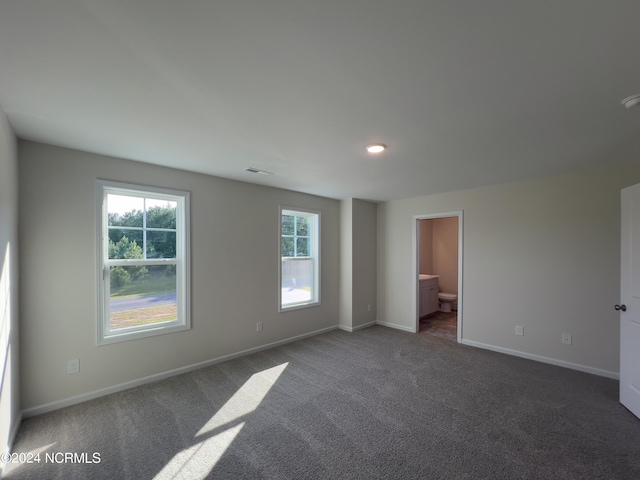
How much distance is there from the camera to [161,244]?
3225mm

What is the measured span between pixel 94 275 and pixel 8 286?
0.69 m

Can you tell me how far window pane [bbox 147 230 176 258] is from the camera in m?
3.14

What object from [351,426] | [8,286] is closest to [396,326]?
[351,426]

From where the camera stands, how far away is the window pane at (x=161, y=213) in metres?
3.15

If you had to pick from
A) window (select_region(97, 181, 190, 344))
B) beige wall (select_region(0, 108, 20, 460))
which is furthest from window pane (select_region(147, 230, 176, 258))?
beige wall (select_region(0, 108, 20, 460))

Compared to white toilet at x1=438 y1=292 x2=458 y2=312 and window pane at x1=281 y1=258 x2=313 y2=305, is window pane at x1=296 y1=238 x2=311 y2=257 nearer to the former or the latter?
window pane at x1=281 y1=258 x2=313 y2=305

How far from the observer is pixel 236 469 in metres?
1.87

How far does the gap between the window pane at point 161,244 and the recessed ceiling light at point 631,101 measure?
4003mm

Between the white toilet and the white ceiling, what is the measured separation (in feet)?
13.7

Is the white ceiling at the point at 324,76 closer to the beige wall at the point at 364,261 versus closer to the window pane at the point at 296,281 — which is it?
the window pane at the point at 296,281

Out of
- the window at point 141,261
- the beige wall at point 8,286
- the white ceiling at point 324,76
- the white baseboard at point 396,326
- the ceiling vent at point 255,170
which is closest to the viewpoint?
the white ceiling at point 324,76

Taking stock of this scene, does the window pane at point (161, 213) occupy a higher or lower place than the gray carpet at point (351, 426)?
higher

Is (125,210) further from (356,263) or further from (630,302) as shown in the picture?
(630,302)

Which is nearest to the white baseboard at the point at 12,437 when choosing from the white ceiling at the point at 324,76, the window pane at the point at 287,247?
→ the white ceiling at the point at 324,76
